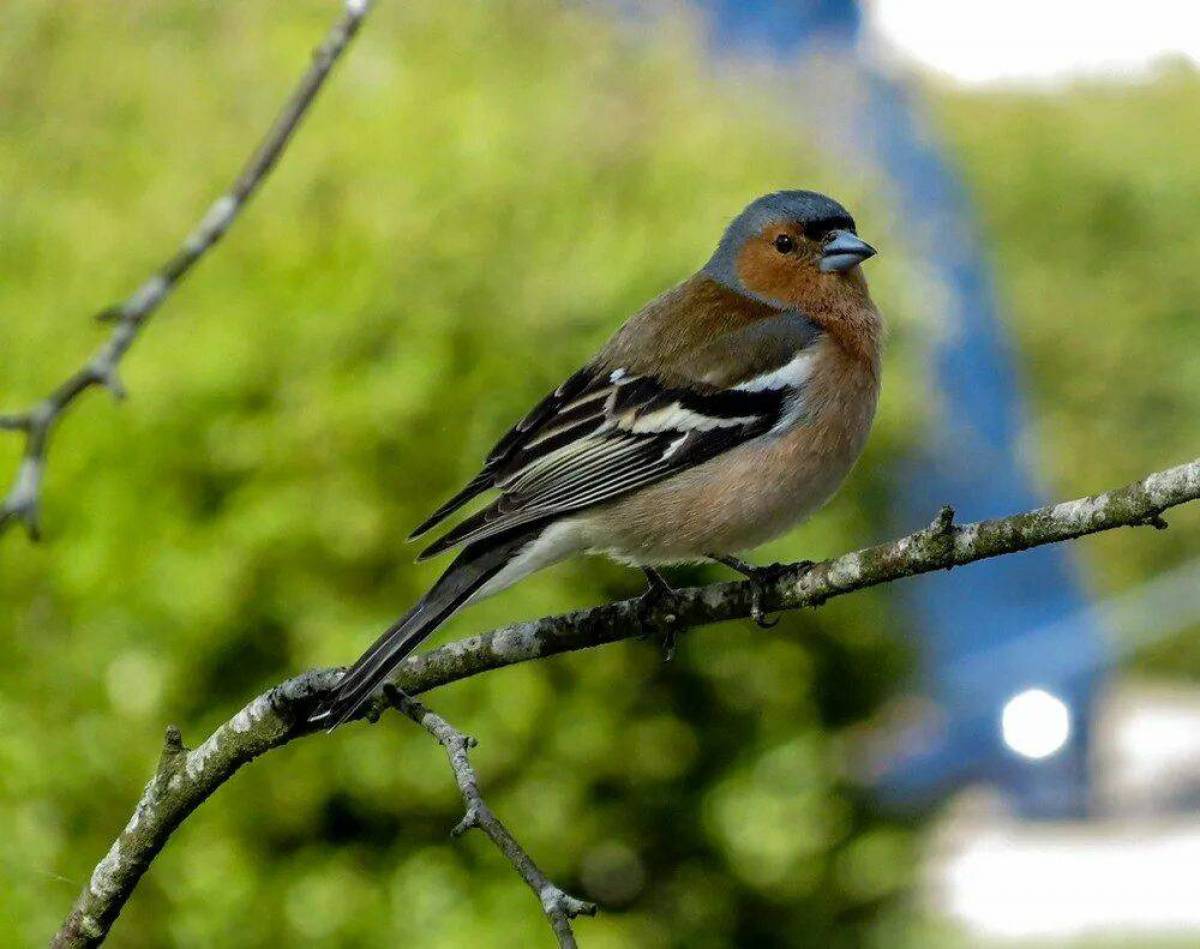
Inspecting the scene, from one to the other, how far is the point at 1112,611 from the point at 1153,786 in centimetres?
115

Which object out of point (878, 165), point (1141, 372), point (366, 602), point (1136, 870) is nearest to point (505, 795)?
point (366, 602)

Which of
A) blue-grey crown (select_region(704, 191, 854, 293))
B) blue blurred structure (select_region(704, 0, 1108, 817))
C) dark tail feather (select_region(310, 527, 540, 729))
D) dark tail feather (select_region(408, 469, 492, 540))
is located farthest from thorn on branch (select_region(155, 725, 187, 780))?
blue blurred structure (select_region(704, 0, 1108, 817))

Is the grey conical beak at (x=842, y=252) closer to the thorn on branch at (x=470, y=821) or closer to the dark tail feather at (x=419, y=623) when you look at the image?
→ the dark tail feather at (x=419, y=623)

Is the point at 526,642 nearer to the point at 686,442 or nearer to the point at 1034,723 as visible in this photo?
the point at 686,442

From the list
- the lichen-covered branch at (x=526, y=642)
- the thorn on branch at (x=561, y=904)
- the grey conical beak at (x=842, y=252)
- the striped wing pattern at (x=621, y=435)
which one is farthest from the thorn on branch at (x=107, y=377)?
the grey conical beak at (x=842, y=252)

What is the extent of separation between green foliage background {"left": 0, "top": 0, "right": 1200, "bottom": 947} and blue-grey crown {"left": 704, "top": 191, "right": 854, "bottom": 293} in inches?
36.5

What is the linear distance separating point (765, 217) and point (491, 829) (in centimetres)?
207

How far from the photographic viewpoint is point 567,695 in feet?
16.0

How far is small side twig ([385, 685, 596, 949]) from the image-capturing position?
2.04 metres

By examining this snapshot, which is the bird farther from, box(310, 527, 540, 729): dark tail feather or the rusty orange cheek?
the rusty orange cheek

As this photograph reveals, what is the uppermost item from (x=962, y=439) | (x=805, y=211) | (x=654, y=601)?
(x=962, y=439)

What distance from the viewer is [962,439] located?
24.5 ft

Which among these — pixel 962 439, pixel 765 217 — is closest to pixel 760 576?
pixel 765 217

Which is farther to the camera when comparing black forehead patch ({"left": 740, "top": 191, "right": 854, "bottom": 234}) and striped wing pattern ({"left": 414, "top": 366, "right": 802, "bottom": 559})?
black forehead patch ({"left": 740, "top": 191, "right": 854, "bottom": 234})
